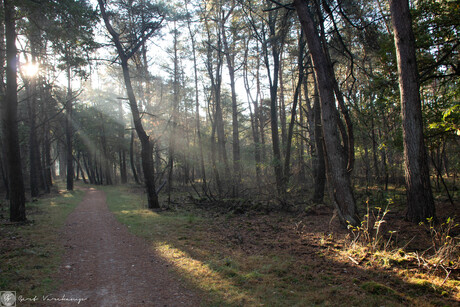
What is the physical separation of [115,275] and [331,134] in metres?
5.99

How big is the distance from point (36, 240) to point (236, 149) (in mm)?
12297

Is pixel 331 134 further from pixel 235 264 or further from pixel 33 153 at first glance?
pixel 33 153

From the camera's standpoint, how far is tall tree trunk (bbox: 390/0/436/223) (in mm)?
6426

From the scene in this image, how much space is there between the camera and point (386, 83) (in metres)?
8.77

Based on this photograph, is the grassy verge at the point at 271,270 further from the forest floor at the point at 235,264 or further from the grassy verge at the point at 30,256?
the grassy verge at the point at 30,256

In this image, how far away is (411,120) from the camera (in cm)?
654

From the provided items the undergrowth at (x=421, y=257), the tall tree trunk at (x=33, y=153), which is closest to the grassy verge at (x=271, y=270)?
the undergrowth at (x=421, y=257)

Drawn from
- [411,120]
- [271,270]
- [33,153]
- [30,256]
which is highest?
[33,153]

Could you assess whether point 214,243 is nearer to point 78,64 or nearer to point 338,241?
point 338,241

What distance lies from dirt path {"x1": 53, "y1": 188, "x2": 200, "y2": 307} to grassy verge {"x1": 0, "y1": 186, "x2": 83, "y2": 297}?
0.86 feet

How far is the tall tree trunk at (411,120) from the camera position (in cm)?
643

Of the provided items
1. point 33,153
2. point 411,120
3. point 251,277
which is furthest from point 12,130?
point 411,120

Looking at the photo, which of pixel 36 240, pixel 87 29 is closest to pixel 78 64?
pixel 87 29

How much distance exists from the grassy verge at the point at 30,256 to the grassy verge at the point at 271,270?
216 cm
